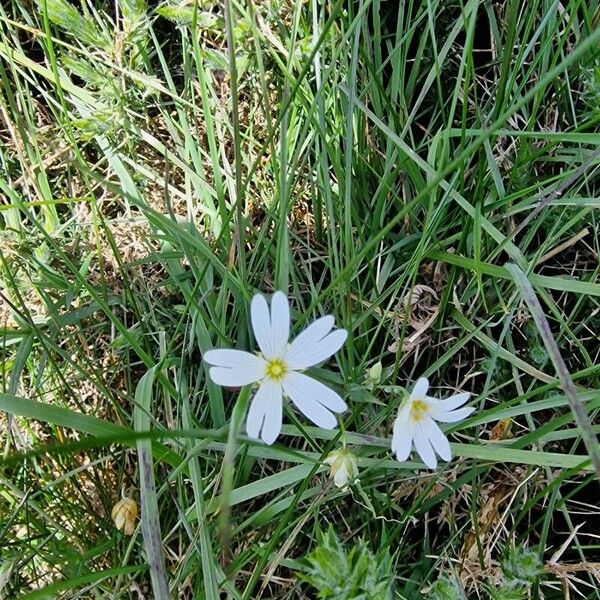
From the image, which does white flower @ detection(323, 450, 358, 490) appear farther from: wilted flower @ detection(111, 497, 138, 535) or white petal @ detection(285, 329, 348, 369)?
wilted flower @ detection(111, 497, 138, 535)

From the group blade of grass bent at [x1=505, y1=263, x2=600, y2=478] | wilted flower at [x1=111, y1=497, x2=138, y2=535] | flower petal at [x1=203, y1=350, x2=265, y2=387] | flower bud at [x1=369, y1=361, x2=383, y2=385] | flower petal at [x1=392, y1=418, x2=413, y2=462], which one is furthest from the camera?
wilted flower at [x1=111, y1=497, x2=138, y2=535]

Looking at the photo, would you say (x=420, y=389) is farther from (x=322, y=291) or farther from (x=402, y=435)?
(x=322, y=291)

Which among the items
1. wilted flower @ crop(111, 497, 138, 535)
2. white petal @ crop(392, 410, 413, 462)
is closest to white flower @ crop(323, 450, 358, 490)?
white petal @ crop(392, 410, 413, 462)

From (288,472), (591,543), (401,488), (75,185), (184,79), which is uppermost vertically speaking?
(184,79)

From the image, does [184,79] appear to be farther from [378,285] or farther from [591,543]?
[591,543]

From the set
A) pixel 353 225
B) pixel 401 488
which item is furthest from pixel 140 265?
pixel 401 488

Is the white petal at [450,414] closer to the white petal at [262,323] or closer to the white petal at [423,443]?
the white petal at [423,443]
